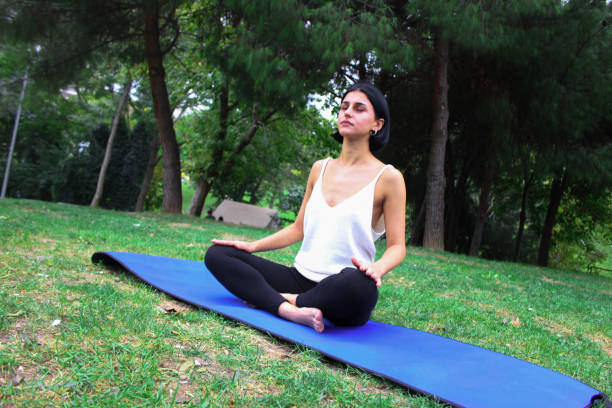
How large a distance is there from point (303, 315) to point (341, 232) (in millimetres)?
508

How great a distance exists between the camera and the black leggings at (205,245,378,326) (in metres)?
2.39

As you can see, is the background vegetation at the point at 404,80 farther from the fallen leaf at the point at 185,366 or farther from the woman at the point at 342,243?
the fallen leaf at the point at 185,366

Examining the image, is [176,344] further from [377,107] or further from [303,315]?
[377,107]

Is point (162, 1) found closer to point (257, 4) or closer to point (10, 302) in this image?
A: point (257, 4)

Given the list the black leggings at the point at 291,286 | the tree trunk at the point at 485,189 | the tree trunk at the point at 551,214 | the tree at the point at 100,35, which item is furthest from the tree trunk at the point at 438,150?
the black leggings at the point at 291,286

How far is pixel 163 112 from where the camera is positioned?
12414mm

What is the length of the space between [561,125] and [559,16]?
2.50 m

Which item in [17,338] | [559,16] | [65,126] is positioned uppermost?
[559,16]

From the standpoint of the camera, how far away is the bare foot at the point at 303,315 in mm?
2441

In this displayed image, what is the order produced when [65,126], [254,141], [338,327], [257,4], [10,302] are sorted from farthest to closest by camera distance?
[65,126] < [254,141] < [257,4] < [338,327] < [10,302]

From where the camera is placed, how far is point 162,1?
1039 cm

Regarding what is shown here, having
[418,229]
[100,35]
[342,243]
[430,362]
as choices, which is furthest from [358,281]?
[418,229]

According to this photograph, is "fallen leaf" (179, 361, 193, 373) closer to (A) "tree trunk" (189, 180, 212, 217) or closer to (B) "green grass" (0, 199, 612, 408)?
(B) "green grass" (0, 199, 612, 408)

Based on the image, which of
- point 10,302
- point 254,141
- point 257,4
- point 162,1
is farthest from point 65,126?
point 10,302
